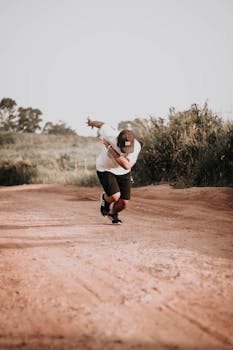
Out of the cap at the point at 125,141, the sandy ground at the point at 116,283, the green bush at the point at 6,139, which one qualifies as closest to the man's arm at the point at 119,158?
the cap at the point at 125,141

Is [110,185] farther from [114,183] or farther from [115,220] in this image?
[115,220]

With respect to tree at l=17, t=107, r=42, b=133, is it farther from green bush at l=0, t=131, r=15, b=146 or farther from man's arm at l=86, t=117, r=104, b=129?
man's arm at l=86, t=117, r=104, b=129

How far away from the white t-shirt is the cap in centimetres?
16

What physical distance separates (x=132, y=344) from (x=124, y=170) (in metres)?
3.86

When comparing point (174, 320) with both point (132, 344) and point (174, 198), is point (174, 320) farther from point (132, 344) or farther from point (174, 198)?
point (174, 198)

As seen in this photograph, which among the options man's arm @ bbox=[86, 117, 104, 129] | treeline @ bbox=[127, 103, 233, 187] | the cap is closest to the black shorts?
the cap

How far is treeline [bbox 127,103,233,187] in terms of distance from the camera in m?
10.2

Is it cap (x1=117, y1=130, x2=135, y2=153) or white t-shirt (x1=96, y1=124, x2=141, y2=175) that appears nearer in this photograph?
cap (x1=117, y1=130, x2=135, y2=153)

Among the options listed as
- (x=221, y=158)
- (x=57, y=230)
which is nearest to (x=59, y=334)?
(x=57, y=230)

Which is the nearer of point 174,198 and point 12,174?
point 174,198

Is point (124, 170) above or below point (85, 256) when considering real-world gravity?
above

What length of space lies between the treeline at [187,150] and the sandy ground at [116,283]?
361 centimetres

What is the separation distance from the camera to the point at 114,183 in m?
5.92

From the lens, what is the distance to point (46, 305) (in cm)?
285
